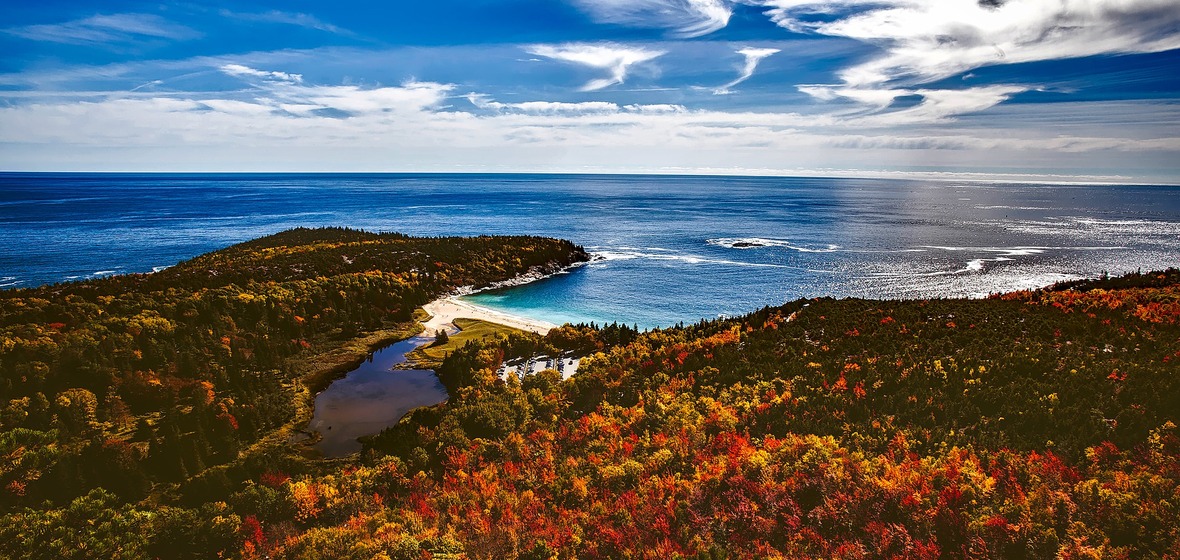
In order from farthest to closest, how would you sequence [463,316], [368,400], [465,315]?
[465,315]
[463,316]
[368,400]

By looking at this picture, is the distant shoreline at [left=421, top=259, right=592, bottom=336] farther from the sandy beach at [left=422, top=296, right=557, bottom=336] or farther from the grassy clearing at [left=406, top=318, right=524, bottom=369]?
the grassy clearing at [left=406, top=318, right=524, bottom=369]

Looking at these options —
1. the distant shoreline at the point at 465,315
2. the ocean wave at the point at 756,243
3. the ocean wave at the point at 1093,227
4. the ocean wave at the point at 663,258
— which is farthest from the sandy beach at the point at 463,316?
the ocean wave at the point at 1093,227

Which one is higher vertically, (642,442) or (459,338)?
(642,442)

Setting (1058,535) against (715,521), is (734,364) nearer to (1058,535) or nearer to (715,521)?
(715,521)

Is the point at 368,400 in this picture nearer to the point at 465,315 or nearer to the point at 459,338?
the point at 459,338

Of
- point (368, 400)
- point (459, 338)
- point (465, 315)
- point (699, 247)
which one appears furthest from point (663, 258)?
point (368, 400)

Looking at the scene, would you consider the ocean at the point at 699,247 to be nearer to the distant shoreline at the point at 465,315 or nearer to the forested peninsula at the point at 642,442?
the distant shoreline at the point at 465,315

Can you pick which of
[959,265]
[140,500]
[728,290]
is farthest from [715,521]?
[959,265]

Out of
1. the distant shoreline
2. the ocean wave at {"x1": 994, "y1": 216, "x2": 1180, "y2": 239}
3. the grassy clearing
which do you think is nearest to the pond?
the grassy clearing
